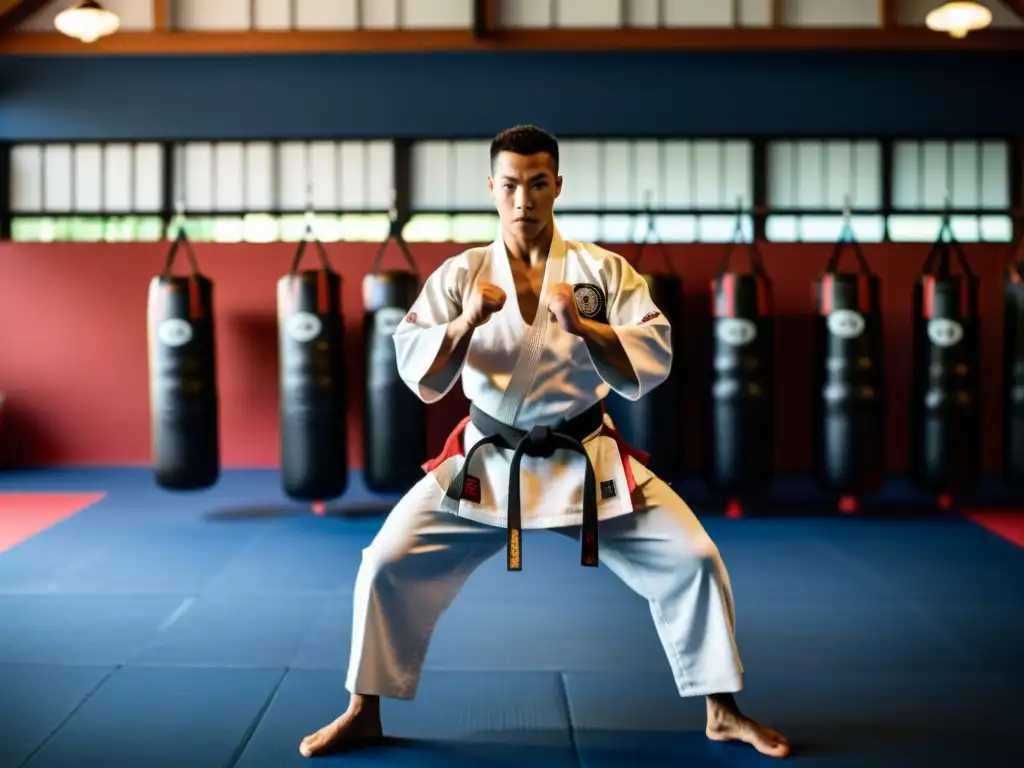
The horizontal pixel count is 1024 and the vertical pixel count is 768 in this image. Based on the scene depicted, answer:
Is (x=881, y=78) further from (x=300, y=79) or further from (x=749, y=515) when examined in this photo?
(x=300, y=79)

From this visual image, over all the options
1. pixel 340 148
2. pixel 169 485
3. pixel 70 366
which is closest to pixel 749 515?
pixel 169 485

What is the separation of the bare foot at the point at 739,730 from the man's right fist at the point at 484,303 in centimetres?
120

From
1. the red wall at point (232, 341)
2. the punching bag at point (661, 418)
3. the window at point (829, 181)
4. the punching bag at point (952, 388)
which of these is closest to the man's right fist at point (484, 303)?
the punching bag at point (661, 418)

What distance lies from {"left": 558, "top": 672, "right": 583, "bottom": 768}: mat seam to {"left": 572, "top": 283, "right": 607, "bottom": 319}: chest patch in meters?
1.11

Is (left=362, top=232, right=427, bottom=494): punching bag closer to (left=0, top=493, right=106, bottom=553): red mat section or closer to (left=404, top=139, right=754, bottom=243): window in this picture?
(left=404, top=139, right=754, bottom=243): window

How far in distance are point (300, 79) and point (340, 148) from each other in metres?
0.55

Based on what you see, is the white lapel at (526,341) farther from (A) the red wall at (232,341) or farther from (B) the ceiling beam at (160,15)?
(B) the ceiling beam at (160,15)

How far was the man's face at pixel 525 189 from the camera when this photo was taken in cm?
245

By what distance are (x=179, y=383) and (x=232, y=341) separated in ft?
4.52

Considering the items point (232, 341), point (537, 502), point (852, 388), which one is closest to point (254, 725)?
point (537, 502)

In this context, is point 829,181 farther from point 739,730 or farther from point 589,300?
point 739,730

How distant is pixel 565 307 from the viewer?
7.23 feet

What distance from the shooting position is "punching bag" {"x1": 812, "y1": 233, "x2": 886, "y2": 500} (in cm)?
550

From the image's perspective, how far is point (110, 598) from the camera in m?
3.96
